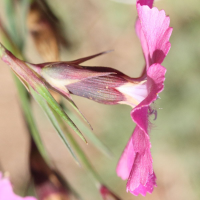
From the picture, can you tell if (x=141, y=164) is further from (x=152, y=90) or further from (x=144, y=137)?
(x=152, y=90)

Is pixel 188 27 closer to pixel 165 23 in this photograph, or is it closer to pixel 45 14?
pixel 45 14

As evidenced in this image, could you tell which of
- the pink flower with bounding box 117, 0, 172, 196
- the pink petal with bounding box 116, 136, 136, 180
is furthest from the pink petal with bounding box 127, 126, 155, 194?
the pink petal with bounding box 116, 136, 136, 180

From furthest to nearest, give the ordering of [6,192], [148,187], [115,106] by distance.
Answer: [115,106] < [6,192] < [148,187]

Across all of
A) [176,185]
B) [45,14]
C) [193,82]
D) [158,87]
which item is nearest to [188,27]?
[193,82]

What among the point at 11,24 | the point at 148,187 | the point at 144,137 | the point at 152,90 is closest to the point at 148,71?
the point at 152,90

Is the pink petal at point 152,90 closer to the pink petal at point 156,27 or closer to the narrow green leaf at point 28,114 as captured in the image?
the pink petal at point 156,27
